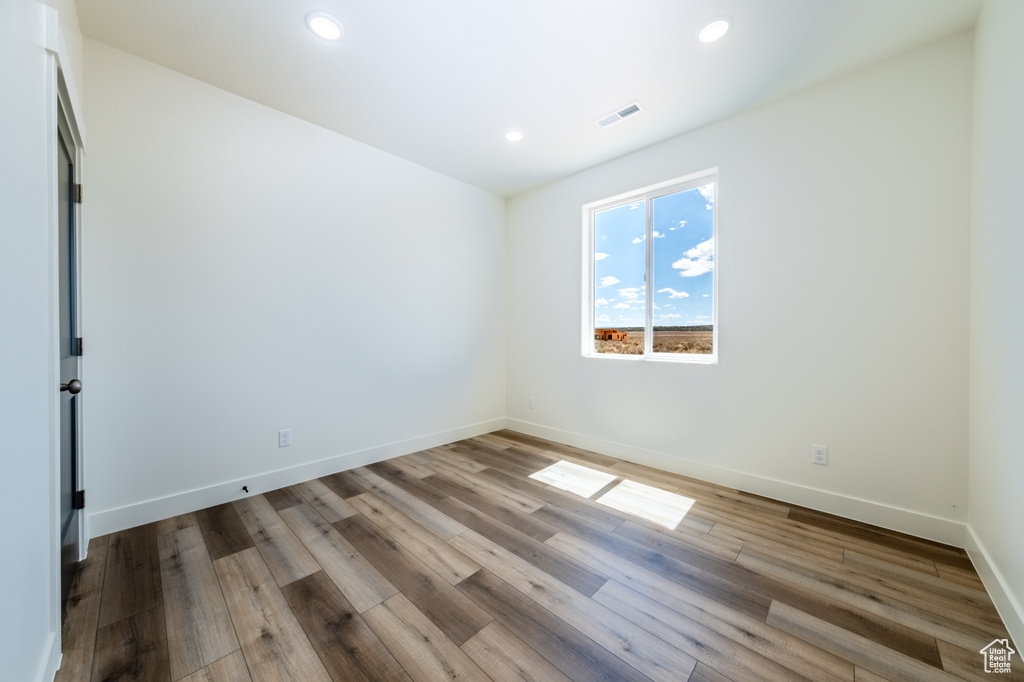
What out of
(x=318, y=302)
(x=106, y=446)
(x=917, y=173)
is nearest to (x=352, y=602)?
(x=106, y=446)

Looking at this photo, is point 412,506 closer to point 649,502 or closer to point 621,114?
point 649,502

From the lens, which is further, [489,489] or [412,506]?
[489,489]

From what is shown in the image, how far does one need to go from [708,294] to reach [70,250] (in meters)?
3.85

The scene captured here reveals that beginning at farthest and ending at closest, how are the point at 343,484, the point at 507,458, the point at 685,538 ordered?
the point at 507,458, the point at 343,484, the point at 685,538

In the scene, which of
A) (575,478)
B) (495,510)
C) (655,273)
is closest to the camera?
(495,510)

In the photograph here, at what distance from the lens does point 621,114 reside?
2.65 m

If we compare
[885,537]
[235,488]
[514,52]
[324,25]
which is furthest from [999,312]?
[235,488]

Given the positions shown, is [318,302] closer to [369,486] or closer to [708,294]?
[369,486]

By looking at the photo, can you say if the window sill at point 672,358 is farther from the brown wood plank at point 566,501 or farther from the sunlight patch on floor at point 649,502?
the brown wood plank at point 566,501

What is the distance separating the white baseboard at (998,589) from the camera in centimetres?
133

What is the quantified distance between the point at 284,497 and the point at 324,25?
2.79m

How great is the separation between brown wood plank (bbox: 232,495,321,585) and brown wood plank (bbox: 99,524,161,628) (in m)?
0.39

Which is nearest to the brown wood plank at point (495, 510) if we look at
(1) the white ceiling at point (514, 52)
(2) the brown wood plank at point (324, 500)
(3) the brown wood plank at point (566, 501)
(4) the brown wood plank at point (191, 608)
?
(3) the brown wood plank at point (566, 501)

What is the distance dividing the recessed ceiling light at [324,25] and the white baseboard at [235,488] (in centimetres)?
270
